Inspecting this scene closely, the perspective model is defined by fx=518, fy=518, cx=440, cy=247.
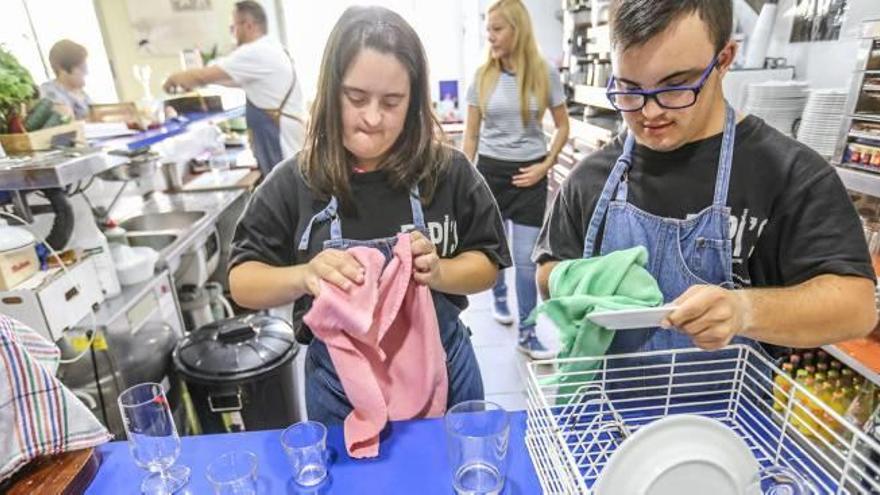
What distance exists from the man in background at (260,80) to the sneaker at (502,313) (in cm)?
165

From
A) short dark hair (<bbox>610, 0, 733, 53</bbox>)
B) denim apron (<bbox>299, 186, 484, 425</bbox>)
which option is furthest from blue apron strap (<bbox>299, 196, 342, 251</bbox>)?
short dark hair (<bbox>610, 0, 733, 53</bbox>)

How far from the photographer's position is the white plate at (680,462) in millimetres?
588

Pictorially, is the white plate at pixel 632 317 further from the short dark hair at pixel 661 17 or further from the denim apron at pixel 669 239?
the short dark hair at pixel 661 17

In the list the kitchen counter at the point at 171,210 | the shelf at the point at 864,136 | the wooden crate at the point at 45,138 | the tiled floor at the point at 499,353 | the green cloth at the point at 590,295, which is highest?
the wooden crate at the point at 45,138

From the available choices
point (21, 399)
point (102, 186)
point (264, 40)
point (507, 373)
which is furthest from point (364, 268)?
point (264, 40)

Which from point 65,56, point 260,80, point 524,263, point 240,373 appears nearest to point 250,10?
point 260,80

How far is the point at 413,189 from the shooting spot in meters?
1.12

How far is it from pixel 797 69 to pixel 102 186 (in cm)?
334

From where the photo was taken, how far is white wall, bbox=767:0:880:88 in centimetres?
202

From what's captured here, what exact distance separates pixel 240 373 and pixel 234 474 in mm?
1025

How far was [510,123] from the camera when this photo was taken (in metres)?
2.62

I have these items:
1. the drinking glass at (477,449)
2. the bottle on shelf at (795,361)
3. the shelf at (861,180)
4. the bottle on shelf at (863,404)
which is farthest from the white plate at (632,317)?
the bottle on shelf at (795,361)

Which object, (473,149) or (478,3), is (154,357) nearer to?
(473,149)

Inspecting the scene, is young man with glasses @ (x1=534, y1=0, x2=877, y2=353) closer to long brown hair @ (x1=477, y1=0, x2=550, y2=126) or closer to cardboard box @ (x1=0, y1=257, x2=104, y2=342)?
cardboard box @ (x1=0, y1=257, x2=104, y2=342)
